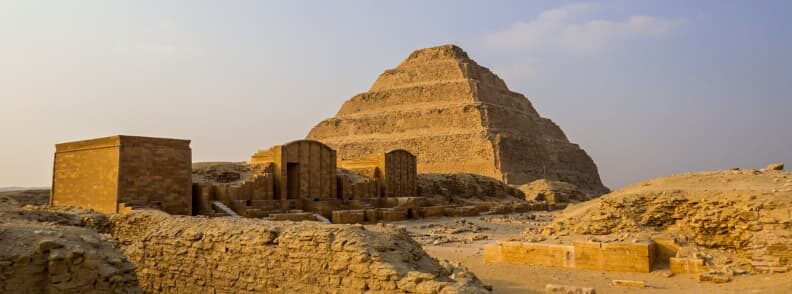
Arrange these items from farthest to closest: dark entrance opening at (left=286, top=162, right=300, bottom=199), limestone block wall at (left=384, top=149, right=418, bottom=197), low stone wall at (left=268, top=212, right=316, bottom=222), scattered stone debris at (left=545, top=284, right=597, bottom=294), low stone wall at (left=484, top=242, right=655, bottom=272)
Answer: limestone block wall at (left=384, top=149, right=418, bottom=197), dark entrance opening at (left=286, top=162, right=300, bottom=199), low stone wall at (left=268, top=212, right=316, bottom=222), low stone wall at (left=484, top=242, right=655, bottom=272), scattered stone debris at (left=545, top=284, right=597, bottom=294)

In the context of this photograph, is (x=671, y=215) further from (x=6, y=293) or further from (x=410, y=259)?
(x=6, y=293)

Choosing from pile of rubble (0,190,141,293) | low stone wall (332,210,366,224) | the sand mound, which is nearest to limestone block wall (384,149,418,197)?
low stone wall (332,210,366,224)

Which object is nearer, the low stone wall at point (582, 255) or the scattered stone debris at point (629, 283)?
the scattered stone debris at point (629, 283)

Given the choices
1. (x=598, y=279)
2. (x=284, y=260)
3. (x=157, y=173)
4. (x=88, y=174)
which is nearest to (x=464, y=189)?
(x=157, y=173)

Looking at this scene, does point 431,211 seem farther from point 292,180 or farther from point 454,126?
point 454,126

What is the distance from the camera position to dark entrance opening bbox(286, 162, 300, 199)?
23078 millimetres

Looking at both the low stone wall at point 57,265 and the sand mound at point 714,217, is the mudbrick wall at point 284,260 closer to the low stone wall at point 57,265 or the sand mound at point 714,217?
the low stone wall at point 57,265

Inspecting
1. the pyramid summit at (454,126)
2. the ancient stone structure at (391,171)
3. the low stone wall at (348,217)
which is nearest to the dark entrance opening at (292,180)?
the low stone wall at (348,217)

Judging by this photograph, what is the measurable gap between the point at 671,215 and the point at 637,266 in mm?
1897

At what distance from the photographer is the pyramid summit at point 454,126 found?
2388 inches

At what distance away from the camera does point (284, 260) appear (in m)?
5.64

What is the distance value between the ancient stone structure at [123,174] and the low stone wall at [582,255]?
28.6 ft

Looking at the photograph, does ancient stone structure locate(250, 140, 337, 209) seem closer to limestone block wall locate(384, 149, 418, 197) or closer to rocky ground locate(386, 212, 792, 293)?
limestone block wall locate(384, 149, 418, 197)

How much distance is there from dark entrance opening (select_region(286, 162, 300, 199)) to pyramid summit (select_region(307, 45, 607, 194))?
35205 mm
